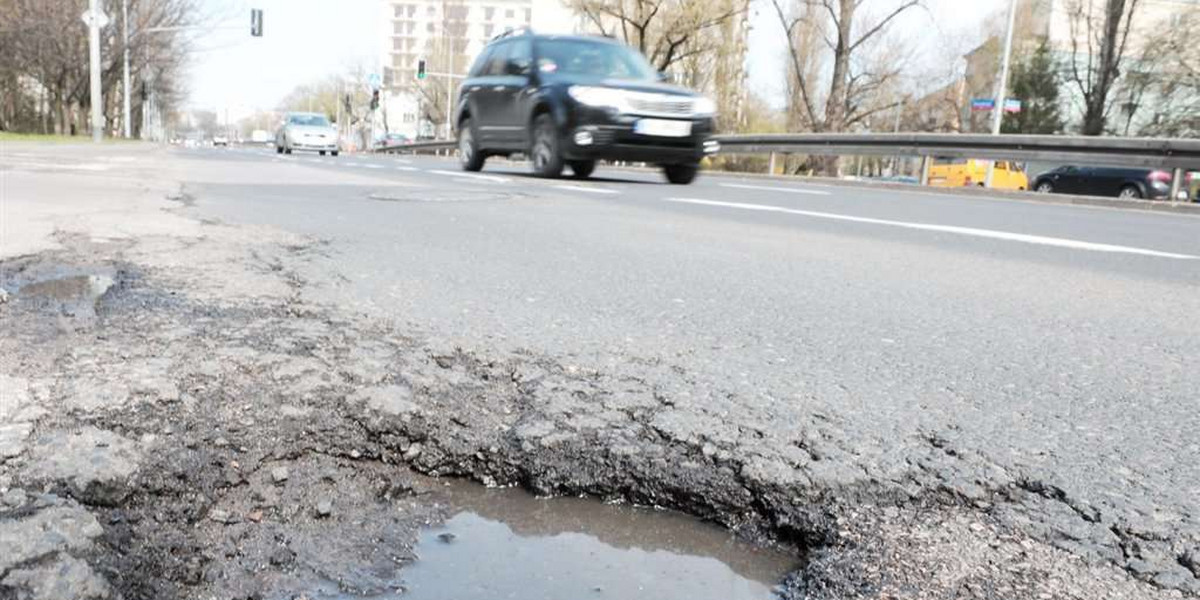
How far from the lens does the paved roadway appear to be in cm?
170

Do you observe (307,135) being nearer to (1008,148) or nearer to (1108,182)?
(1008,148)

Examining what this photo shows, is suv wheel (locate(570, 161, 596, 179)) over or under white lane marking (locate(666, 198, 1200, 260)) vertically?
over

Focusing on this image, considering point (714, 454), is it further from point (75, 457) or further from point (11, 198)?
point (11, 198)

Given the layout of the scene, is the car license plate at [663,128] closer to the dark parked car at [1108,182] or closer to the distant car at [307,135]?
the dark parked car at [1108,182]

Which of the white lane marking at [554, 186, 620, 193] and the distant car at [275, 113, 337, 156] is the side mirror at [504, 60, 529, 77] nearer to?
the white lane marking at [554, 186, 620, 193]

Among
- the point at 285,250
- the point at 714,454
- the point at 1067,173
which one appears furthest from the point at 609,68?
the point at 1067,173

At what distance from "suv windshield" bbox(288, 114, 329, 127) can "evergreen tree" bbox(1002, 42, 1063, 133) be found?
88.9ft

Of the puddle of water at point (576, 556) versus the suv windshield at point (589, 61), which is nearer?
the puddle of water at point (576, 556)

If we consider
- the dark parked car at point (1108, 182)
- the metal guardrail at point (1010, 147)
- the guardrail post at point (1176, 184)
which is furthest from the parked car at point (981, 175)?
the guardrail post at point (1176, 184)

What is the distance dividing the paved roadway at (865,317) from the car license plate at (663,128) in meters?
3.49

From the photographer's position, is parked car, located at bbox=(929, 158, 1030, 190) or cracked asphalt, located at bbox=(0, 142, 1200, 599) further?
parked car, located at bbox=(929, 158, 1030, 190)

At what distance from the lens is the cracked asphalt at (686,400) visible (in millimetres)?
1308

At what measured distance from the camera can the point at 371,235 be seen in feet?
14.6

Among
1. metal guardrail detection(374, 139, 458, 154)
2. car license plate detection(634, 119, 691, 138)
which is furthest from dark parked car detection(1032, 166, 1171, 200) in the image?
metal guardrail detection(374, 139, 458, 154)
